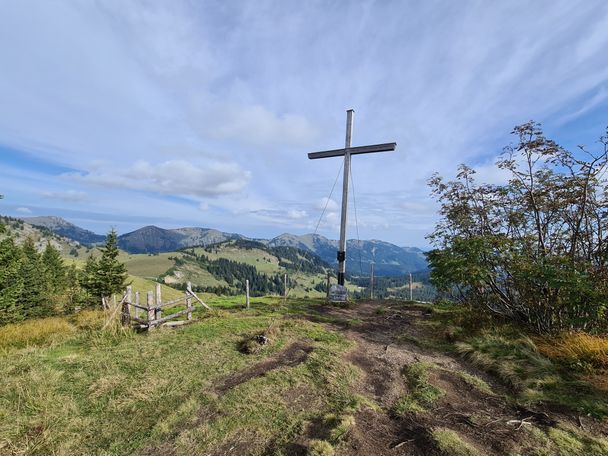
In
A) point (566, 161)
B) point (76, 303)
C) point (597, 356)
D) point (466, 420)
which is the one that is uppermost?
point (566, 161)

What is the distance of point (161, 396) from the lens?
6656 millimetres

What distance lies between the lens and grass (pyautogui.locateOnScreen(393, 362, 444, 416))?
230 inches

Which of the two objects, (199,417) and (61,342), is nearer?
(199,417)

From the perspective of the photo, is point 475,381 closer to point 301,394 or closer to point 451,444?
point 451,444

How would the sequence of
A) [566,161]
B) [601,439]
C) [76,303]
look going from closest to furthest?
[601,439] < [566,161] < [76,303]

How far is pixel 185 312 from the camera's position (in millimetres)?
14000

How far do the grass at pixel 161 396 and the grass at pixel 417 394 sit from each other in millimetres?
953

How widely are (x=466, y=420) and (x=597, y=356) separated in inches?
182

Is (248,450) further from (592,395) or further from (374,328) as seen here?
(374,328)

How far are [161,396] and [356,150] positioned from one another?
14503 millimetres

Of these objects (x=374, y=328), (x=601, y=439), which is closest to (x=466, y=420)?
(x=601, y=439)

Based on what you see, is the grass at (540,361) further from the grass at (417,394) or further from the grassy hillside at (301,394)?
the grass at (417,394)

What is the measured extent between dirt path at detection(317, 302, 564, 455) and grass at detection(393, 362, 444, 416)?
4.5 inches

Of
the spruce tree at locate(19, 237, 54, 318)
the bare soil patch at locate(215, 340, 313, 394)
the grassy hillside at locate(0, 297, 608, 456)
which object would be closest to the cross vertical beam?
the grassy hillside at locate(0, 297, 608, 456)
